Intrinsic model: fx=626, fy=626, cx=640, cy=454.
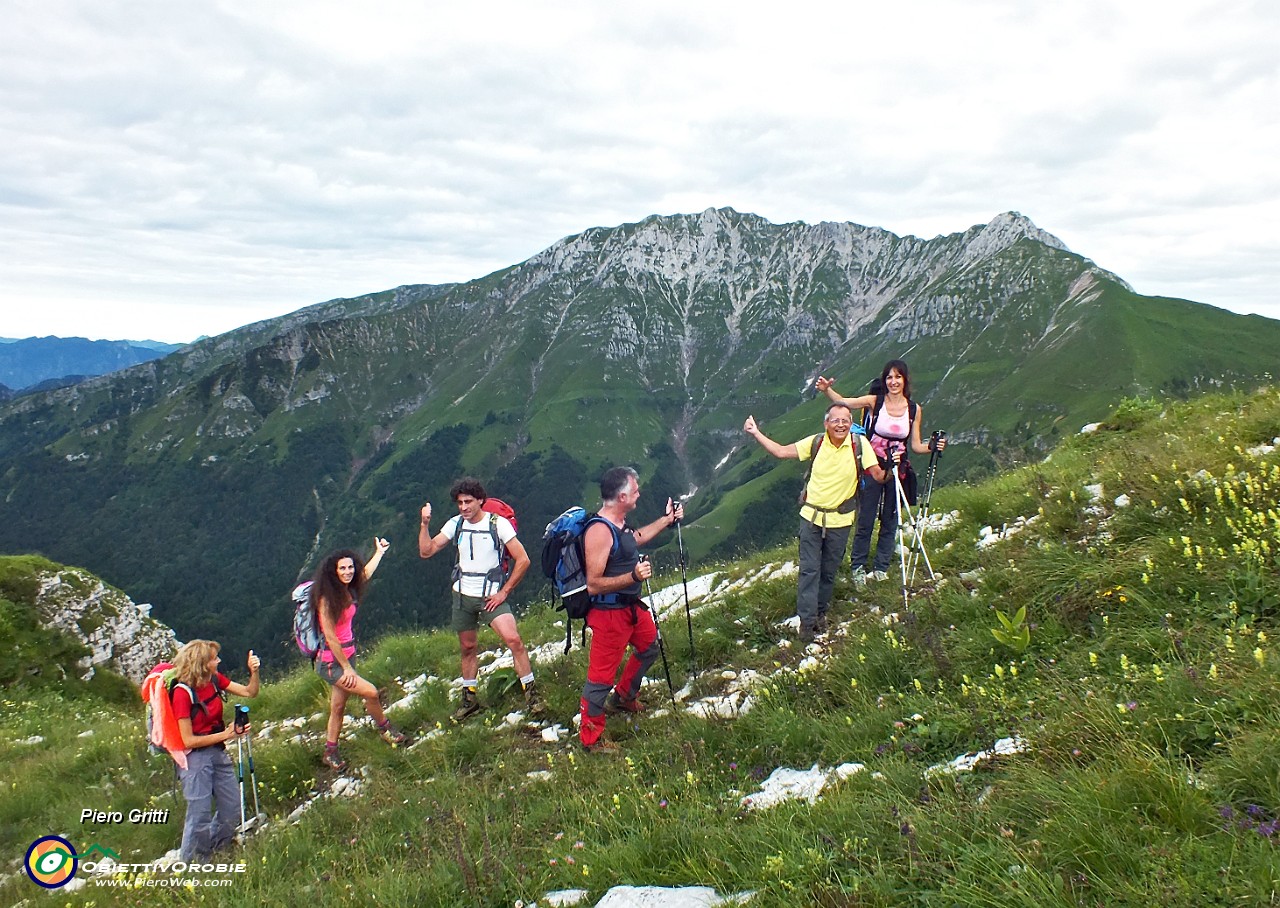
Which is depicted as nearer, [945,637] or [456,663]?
[945,637]

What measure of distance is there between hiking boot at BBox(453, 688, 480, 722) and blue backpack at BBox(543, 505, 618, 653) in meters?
2.68

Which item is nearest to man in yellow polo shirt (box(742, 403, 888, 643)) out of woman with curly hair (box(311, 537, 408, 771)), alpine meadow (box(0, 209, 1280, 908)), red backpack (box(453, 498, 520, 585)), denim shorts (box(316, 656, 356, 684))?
alpine meadow (box(0, 209, 1280, 908))

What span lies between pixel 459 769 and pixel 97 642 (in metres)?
16.1

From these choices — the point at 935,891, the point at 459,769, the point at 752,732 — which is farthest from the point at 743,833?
the point at 459,769

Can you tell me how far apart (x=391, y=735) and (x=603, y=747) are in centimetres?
348

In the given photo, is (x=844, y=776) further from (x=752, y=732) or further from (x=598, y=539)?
(x=598, y=539)

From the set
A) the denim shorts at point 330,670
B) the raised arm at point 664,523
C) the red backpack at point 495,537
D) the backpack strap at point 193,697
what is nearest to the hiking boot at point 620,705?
the raised arm at point 664,523

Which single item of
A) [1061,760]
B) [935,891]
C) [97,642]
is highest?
[1061,760]

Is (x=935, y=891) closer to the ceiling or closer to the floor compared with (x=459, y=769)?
closer to the ceiling

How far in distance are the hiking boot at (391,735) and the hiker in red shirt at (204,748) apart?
5.40 feet

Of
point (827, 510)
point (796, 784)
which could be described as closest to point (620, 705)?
point (796, 784)

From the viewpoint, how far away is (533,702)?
8172mm

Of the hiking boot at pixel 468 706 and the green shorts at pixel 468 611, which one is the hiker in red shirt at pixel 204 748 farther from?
the green shorts at pixel 468 611

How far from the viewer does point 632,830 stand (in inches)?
163
